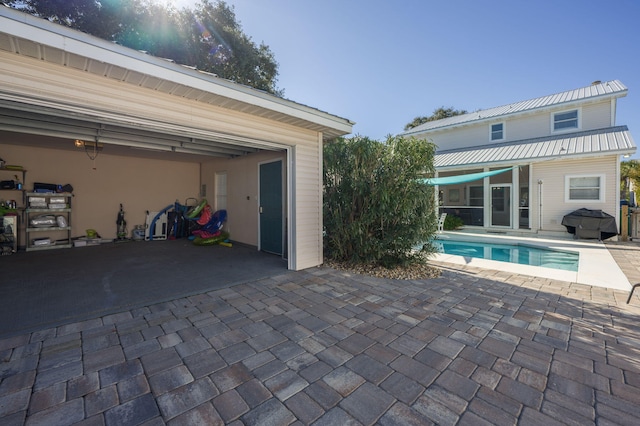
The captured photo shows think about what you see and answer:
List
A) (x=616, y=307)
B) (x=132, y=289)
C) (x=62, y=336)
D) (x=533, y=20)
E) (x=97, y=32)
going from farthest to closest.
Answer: (x=97, y=32)
(x=533, y=20)
(x=132, y=289)
(x=616, y=307)
(x=62, y=336)

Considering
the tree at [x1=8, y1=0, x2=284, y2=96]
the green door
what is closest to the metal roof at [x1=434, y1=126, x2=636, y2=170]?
the green door

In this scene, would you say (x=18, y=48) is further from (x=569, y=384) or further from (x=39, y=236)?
(x=39, y=236)

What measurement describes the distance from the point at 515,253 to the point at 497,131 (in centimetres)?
743

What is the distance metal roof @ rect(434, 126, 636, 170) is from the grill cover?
1870 mm

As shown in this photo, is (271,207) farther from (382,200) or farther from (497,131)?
(497,131)

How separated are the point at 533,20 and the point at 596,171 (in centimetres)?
556

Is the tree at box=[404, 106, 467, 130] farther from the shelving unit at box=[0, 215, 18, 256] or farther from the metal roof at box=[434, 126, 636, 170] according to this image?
the shelving unit at box=[0, 215, 18, 256]

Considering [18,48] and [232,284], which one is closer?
[18,48]

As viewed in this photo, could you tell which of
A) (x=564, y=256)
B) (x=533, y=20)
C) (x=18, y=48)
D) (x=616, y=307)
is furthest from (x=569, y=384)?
(x=533, y=20)

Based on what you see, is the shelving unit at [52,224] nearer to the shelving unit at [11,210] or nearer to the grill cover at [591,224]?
the shelving unit at [11,210]

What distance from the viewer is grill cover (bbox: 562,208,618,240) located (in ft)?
28.0

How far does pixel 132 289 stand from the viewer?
12.8ft

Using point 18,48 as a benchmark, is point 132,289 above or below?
below

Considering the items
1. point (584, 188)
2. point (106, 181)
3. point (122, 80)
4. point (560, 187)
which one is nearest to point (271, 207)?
point (122, 80)
